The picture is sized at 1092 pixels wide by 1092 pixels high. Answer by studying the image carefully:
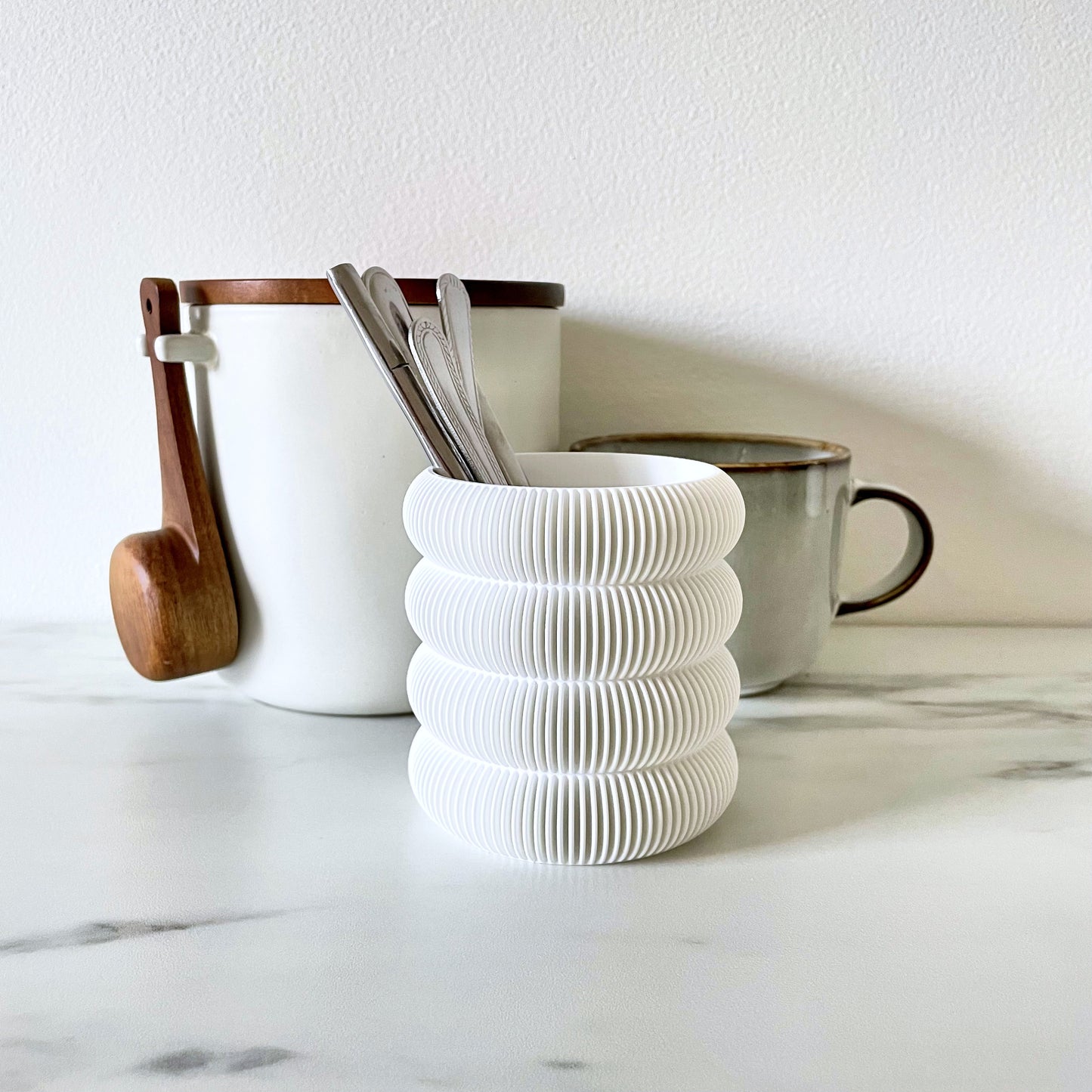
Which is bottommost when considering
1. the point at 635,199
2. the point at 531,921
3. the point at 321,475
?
the point at 531,921

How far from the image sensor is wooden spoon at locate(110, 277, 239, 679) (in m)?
0.53

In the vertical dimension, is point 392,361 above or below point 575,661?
above

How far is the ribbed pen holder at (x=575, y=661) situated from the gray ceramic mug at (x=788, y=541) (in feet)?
0.36

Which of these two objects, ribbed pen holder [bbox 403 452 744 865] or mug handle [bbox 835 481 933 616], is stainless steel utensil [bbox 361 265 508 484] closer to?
ribbed pen holder [bbox 403 452 744 865]

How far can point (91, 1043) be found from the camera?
0.99ft

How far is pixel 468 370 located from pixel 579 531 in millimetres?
119

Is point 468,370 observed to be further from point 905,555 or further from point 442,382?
point 905,555

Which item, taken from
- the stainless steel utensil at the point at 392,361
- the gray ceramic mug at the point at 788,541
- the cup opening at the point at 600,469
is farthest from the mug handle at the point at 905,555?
the stainless steel utensil at the point at 392,361

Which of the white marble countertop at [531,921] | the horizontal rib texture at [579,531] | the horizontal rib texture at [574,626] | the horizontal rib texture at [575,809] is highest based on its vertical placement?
the horizontal rib texture at [579,531]

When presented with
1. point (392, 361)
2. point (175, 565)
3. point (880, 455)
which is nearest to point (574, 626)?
point (392, 361)

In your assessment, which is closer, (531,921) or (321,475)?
(531,921)

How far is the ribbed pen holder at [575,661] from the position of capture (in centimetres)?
38

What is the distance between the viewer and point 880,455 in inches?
26.2

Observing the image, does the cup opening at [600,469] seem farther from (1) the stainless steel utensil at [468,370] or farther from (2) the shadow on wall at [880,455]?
(2) the shadow on wall at [880,455]
